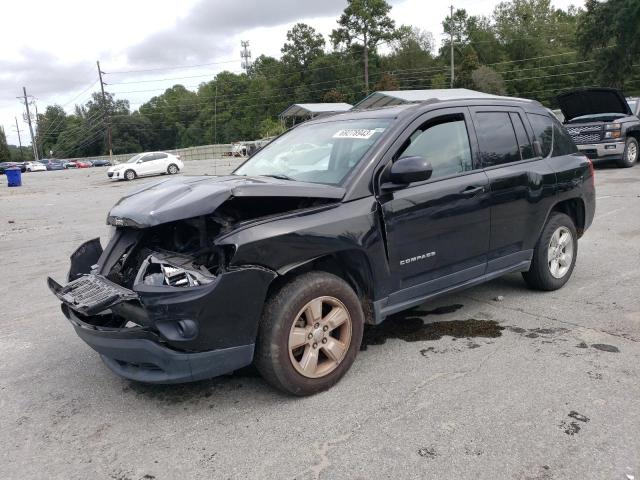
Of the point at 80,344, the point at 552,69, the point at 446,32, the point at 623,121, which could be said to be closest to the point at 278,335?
the point at 80,344

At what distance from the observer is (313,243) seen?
3.14 meters

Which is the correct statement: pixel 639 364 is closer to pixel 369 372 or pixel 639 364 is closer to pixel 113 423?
pixel 369 372

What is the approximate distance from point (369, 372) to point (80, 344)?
246 centimetres

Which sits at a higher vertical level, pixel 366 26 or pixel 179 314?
pixel 366 26

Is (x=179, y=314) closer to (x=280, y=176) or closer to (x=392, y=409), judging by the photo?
(x=392, y=409)

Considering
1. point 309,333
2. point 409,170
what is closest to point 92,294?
point 309,333

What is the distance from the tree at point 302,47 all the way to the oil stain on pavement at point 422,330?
90612 millimetres

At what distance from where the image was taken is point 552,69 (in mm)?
76562

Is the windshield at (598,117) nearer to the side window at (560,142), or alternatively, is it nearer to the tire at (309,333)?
the side window at (560,142)

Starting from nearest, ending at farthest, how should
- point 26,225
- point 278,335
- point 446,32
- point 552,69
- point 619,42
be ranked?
point 278,335 < point 26,225 < point 619,42 < point 552,69 < point 446,32

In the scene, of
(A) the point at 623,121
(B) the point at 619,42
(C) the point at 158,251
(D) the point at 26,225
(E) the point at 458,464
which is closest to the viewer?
(E) the point at 458,464

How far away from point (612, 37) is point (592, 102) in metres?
27.7

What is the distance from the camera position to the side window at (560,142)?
5.00 meters

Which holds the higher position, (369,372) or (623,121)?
(623,121)
